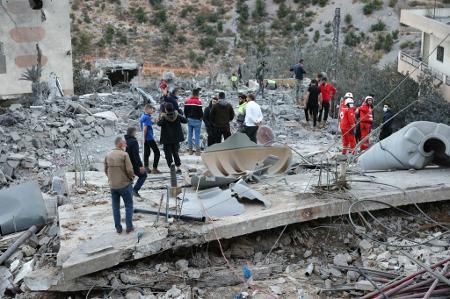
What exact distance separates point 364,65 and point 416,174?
2374 centimetres

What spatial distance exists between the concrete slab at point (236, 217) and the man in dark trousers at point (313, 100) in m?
5.43

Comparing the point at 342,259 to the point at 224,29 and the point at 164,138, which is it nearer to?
the point at 164,138

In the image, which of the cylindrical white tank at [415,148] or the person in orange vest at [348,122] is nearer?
the cylindrical white tank at [415,148]

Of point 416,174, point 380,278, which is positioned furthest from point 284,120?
point 380,278

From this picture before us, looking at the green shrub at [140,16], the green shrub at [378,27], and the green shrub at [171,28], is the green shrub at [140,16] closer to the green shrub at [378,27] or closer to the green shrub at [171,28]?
the green shrub at [171,28]

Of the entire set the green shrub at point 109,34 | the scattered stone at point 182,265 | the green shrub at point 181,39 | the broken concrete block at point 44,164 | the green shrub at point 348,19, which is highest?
the green shrub at point 348,19

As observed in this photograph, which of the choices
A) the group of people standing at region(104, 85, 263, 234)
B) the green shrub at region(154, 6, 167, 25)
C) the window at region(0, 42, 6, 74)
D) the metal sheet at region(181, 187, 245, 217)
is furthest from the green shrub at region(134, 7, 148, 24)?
the metal sheet at region(181, 187, 245, 217)

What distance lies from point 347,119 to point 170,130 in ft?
11.9

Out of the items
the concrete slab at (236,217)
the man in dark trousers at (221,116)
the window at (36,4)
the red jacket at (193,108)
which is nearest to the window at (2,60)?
the window at (36,4)

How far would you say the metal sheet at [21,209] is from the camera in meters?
9.78

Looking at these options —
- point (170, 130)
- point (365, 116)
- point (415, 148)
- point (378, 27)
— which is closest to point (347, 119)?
point (365, 116)

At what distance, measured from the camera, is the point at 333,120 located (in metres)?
17.8

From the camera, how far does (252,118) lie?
1234 centimetres

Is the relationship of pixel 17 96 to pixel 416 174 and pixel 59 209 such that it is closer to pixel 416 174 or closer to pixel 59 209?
pixel 59 209
